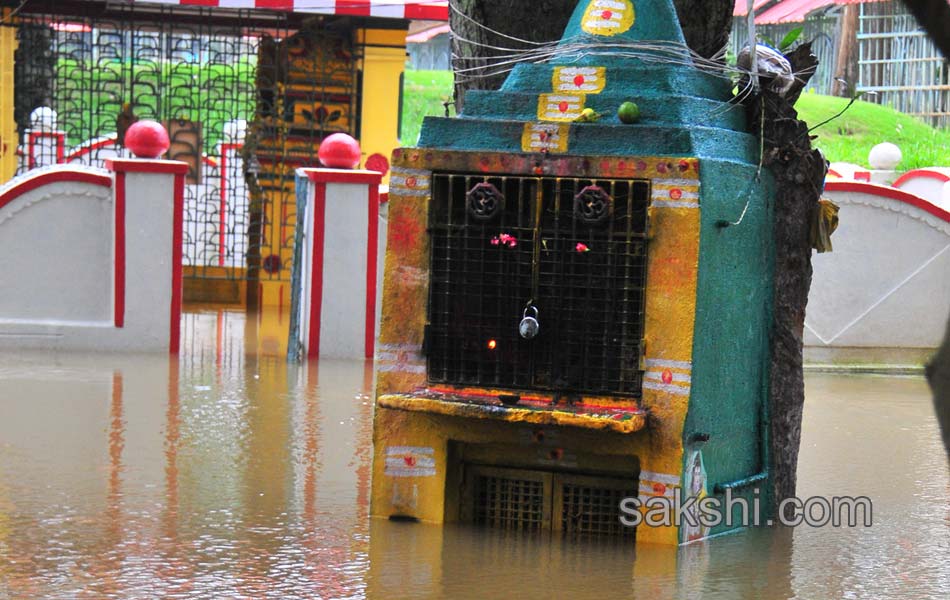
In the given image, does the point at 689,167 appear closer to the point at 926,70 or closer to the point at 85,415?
the point at 85,415

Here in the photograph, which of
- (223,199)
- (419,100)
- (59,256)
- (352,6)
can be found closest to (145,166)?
(59,256)

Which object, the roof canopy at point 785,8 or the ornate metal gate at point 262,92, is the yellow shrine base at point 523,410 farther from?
the roof canopy at point 785,8

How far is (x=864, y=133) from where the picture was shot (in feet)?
93.1

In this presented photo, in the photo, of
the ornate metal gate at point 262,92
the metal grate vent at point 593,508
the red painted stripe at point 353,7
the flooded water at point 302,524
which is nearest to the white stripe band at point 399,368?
the flooded water at point 302,524

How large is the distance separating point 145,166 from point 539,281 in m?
6.96

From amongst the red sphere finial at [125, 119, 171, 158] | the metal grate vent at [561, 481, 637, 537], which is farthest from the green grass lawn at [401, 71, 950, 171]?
the metal grate vent at [561, 481, 637, 537]

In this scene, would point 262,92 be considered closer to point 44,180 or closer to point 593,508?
point 44,180

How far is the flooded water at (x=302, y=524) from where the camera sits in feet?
17.8

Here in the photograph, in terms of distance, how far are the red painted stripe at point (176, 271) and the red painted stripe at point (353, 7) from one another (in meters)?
4.04

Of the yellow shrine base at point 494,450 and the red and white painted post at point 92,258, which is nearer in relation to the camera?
the yellow shrine base at point 494,450

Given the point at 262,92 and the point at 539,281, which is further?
the point at 262,92

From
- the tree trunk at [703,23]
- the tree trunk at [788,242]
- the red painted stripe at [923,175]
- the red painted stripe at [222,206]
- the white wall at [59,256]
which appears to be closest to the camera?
the tree trunk at [788,242]

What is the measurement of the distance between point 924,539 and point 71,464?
13.6ft

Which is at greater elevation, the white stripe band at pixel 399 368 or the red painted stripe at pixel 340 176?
the red painted stripe at pixel 340 176
